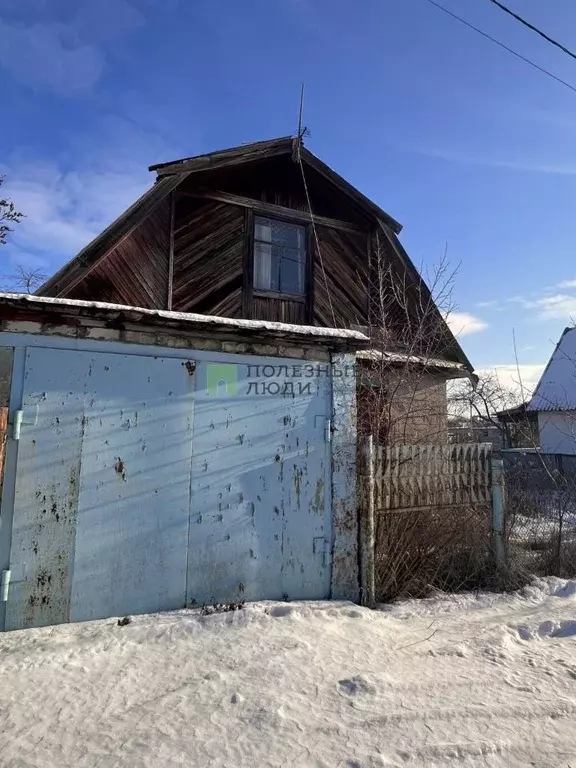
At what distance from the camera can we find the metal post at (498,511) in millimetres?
5316

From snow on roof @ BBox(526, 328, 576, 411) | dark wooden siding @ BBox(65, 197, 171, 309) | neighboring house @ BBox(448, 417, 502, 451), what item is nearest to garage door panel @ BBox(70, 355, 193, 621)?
→ dark wooden siding @ BBox(65, 197, 171, 309)

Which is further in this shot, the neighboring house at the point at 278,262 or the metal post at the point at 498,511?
the neighboring house at the point at 278,262

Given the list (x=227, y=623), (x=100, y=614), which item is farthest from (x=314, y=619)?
(x=100, y=614)

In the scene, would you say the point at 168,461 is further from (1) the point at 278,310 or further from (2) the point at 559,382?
(2) the point at 559,382

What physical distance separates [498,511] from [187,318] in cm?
392

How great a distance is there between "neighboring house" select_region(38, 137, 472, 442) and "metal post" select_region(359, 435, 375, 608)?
1.44 m

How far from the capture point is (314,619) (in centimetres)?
409

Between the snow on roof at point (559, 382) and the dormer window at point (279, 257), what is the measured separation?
13.0 metres

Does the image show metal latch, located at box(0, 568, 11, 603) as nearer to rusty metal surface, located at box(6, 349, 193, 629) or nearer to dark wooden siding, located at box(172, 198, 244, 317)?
rusty metal surface, located at box(6, 349, 193, 629)

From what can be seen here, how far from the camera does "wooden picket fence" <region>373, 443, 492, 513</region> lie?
16.3ft

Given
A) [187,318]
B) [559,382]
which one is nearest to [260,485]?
[187,318]

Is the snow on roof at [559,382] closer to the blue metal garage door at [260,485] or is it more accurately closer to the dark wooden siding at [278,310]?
the dark wooden siding at [278,310]

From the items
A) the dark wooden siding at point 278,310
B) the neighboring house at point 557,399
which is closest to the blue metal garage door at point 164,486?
the dark wooden siding at point 278,310

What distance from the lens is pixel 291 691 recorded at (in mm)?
3076
